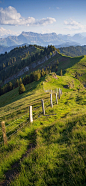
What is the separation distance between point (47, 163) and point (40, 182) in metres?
1.27

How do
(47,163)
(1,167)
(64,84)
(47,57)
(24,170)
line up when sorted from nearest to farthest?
(24,170), (47,163), (1,167), (64,84), (47,57)

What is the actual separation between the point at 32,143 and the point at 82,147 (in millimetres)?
4091

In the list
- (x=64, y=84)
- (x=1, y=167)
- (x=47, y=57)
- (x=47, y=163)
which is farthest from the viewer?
(x=47, y=57)

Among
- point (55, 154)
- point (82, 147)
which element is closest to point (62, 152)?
point (55, 154)

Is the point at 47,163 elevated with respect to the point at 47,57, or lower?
lower

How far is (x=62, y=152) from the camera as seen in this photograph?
24.2 ft

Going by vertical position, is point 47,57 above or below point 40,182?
above

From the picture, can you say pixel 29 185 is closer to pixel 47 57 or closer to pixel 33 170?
pixel 33 170

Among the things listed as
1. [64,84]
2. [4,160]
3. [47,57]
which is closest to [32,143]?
[4,160]

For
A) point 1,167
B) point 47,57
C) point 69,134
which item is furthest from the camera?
point 47,57

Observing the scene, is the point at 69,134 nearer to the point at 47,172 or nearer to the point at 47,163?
the point at 47,163

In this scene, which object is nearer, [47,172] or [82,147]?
[47,172]

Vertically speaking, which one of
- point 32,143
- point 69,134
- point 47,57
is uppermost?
point 47,57

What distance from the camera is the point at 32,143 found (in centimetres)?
952
